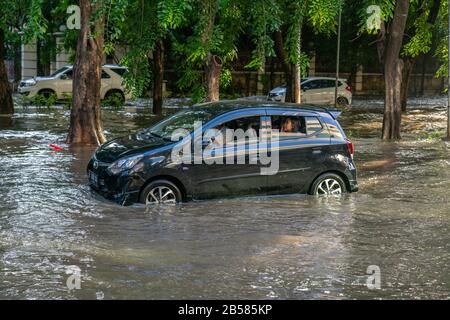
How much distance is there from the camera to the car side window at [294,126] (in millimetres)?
10875

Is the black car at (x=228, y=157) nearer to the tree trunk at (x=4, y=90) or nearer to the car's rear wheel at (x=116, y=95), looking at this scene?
the tree trunk at (x=4, y=90)

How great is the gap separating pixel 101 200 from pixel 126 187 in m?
0.96

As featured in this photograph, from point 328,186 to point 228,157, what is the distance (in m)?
1.82

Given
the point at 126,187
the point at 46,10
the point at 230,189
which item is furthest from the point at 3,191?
the point at 46,10

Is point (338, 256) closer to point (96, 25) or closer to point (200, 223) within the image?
point (200, 223)

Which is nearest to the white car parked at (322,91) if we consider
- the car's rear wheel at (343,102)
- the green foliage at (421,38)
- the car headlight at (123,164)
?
the car's rear wheel at (343,102)

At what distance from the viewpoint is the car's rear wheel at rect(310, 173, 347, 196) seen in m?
11.2

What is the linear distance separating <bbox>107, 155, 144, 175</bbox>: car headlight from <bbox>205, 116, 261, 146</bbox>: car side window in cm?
108

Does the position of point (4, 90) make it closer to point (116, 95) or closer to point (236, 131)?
point (116, 95)

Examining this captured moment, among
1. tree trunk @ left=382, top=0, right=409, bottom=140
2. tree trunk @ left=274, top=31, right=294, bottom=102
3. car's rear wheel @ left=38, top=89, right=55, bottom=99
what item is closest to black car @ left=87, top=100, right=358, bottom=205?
tree trunk @ left=382, top=0, right=409, bottom=140

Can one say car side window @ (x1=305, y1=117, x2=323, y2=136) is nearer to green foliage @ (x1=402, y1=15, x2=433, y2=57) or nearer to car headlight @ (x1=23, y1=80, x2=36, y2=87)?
green foliage @ (x1=402, y1=15, x2=433, y2=57)

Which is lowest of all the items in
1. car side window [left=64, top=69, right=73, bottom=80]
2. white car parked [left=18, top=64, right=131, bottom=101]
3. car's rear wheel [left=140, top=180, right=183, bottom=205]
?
car's rear wheel [left=140, top=180, right=183, bottom=205]

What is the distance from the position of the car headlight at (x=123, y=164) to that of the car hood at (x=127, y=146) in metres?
0.10

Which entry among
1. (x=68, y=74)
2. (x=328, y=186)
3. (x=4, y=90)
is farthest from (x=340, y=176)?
(x=68, y=74)
